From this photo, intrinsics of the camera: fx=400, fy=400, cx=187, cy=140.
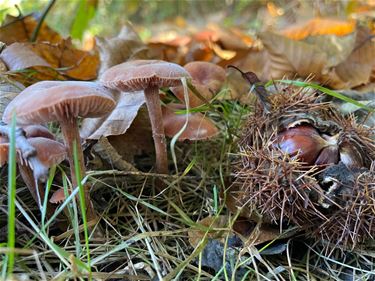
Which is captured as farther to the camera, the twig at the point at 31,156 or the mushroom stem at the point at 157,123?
the mushroom stem at the point at 157,123

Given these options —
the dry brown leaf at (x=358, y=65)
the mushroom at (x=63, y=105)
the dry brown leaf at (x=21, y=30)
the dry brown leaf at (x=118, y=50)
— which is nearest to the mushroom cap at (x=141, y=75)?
the mushroom at (x=63, y=105)

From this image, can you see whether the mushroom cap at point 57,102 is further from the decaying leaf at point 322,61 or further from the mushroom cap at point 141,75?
the decaying leaf at point 322,61

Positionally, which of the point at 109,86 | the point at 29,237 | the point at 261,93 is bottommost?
the point at 29,237

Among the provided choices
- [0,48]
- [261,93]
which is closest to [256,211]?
[261,93]

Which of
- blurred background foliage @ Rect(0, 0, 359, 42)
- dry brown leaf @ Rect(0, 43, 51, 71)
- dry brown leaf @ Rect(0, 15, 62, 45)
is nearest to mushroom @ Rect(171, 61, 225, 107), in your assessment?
dry brown leaf @ Rect(0, 43, 51, 71)

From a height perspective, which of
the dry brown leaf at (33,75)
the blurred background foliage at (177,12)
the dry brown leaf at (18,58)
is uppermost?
the dry brown leaf at (18,58)

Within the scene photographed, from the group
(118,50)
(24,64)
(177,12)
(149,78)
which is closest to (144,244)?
(149,78)

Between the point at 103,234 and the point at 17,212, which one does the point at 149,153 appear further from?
the point at 17,212
